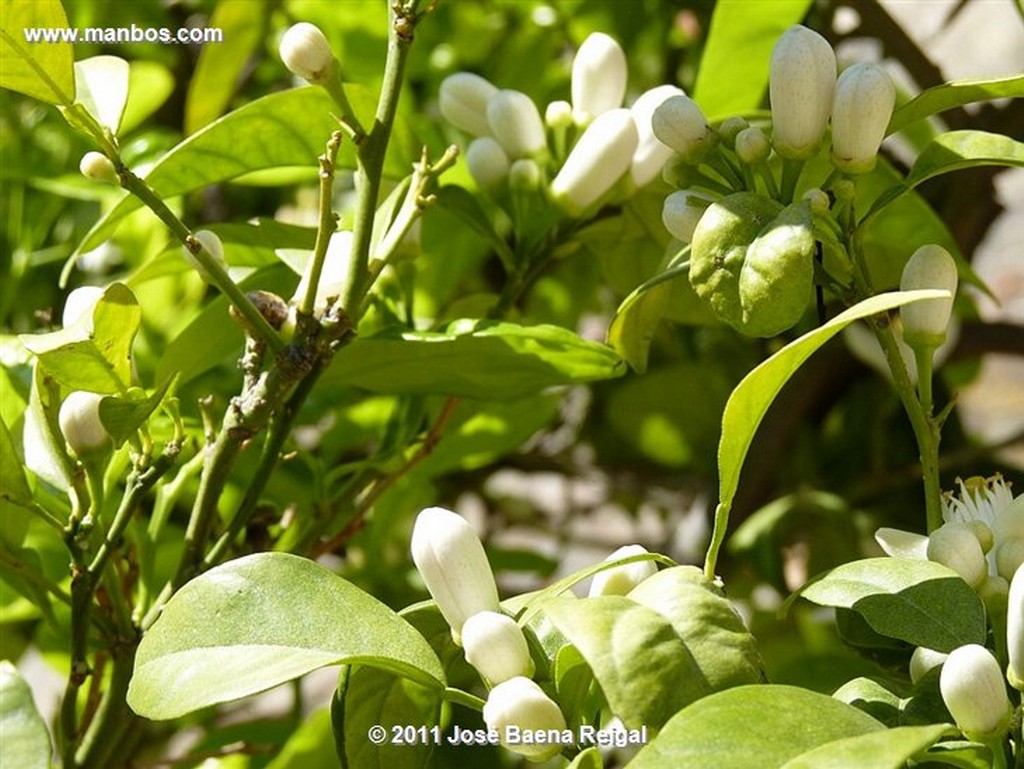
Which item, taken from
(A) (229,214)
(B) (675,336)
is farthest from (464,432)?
(A) (229,214)

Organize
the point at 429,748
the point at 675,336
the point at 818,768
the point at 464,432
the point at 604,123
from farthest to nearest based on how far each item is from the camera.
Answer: the point at 675,336 → the point at 464,432 → the point at 604,123 → the point at 429,748 → the point at 818,768

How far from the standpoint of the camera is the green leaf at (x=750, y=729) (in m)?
0.37

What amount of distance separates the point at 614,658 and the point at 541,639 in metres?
0.12

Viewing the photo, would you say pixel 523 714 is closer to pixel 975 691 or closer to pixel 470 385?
pixel 975 691

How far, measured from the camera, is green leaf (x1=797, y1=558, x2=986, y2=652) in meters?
0.45

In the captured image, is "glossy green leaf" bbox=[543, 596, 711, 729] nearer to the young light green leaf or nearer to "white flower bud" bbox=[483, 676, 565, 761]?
"white flower bud" bbox=[483, 676, 565, 761]

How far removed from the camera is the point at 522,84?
1.10 meters

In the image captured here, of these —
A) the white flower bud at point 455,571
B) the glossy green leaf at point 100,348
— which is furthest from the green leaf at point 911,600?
the glossy green leaf at point 100,348

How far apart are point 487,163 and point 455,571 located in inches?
11.4

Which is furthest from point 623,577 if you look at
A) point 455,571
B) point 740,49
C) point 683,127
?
point 740,49

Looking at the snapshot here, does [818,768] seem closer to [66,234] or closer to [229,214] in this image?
[66,234]

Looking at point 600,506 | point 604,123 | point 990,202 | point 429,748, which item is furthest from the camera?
point 600,506

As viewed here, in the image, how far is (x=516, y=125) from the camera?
718mm

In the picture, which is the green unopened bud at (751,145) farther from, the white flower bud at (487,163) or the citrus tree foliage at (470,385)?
the white flower bud at (487,163)
